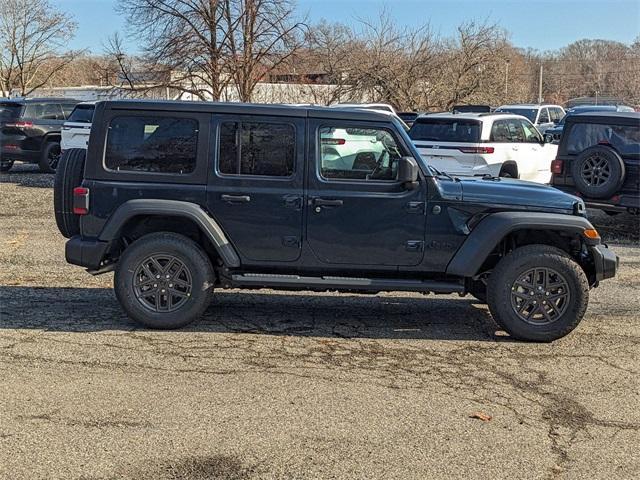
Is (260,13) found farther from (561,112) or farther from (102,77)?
(561,112)

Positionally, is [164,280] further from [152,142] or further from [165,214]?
[152,142]

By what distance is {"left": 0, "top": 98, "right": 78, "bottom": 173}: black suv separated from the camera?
18.6 m

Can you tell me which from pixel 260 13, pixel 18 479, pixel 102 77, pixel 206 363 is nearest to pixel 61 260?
pixel 206 363

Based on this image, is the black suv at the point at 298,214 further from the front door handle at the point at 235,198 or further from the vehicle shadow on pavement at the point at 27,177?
the vehicle shadow on pavement at the point at 27,177

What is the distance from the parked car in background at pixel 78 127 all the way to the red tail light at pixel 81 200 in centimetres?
1096

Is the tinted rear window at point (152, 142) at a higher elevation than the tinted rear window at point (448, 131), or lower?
lower

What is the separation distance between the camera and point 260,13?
2127 cm

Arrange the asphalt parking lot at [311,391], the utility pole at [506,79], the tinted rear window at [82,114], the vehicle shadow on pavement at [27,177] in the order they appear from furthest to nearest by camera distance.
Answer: the utility pole at [506,79] → the vehicle shadow on pavement at [27,177] → the tinted rear window at [82,114] → the asphalt parking lot at [311,391]

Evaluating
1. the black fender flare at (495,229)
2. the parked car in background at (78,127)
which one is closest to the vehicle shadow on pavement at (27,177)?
the parked car in background at (78,127)

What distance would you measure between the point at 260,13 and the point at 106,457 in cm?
1901

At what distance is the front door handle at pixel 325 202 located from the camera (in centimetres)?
616

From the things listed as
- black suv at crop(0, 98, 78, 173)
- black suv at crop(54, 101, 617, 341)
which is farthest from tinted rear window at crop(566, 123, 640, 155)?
black suv at crop(0, 98, 78, 173)

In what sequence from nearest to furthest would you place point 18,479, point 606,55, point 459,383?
point 18,479, point 459,383, point 606,55

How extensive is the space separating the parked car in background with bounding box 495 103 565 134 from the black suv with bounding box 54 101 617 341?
20.7 meters
